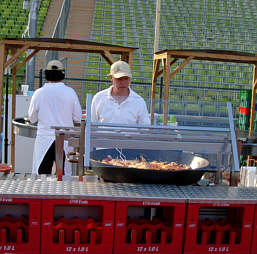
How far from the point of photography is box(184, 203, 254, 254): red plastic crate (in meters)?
2.54

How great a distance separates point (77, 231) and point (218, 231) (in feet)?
2.89

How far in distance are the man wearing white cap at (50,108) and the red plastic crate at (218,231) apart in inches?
86.8

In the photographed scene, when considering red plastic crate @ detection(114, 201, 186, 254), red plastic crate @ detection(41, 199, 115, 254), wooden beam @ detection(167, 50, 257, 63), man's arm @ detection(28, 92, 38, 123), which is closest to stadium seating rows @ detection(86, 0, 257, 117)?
wooden beam @ detection(167, 50, 257, 63)

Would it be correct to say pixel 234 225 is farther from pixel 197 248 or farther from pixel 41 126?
pixel 41 126

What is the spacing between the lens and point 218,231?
8.53 feet

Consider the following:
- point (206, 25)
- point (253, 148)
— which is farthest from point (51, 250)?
point (206, 25)

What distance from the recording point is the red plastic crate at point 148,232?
2.48m

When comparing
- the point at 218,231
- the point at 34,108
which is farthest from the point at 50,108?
the point at 218,231

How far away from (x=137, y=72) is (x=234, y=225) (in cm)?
1353

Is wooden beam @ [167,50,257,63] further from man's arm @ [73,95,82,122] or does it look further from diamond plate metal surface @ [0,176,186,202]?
diamond plate metal surface @ [0,176,186,202]

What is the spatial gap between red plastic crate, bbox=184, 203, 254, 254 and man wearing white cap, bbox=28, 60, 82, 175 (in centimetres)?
221

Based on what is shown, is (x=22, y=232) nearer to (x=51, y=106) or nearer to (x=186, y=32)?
(x=51, y=106)

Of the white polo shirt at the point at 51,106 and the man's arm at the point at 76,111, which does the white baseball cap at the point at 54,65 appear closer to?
the white polo shirt at the point at 51,106

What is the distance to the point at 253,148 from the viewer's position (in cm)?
453
